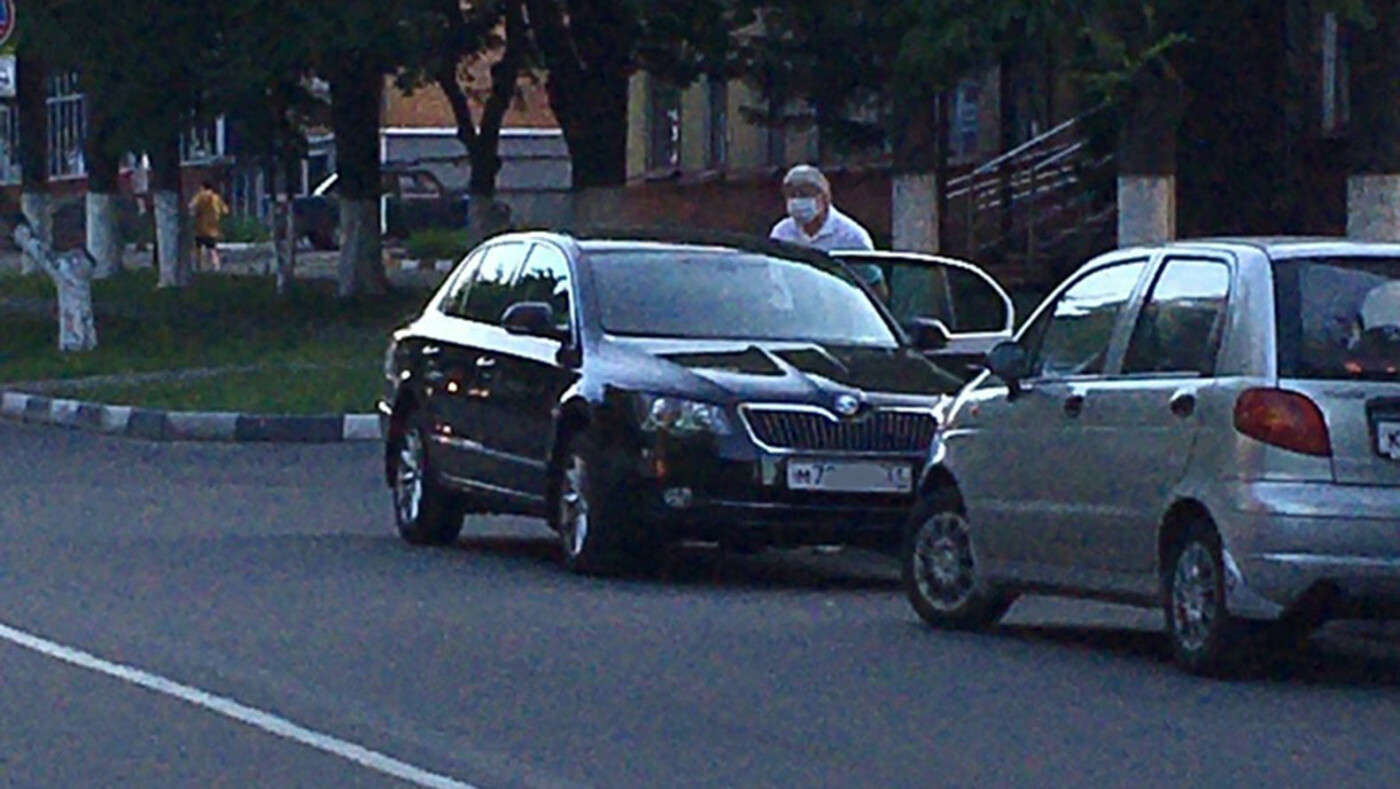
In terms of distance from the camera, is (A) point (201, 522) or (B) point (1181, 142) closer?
(A) point (201, 522)

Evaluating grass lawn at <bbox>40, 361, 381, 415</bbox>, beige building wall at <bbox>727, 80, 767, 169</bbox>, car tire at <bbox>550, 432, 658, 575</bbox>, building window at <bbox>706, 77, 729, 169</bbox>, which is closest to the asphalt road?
car tire at <bbox>550, 432, 658, 575</bbox>

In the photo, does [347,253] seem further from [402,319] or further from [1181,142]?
[1181,142]

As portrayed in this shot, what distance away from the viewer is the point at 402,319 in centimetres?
3612

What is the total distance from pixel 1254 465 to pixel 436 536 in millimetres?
6765

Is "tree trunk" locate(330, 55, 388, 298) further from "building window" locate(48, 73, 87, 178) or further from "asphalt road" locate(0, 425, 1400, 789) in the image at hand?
"building window" locate(48, 73, 87, 178)

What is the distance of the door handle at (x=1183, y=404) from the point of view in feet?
36.8

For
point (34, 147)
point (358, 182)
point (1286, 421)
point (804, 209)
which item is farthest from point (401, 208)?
point (1286, 421)

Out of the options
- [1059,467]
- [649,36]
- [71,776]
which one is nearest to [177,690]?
[71,776]

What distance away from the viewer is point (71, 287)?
31797 millimetres

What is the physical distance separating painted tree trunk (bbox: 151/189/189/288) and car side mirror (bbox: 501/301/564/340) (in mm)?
31785

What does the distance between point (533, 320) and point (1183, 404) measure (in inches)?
185

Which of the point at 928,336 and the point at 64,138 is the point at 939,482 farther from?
the point at 64,138

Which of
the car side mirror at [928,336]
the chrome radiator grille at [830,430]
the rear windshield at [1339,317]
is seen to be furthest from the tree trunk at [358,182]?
the rear windshield at [1339,317]

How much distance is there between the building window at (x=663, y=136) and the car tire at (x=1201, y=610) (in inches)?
1718
